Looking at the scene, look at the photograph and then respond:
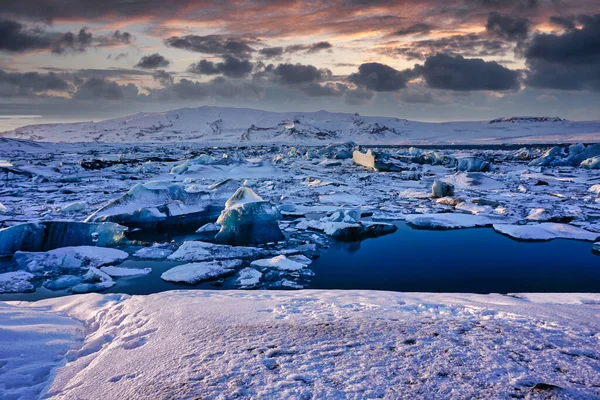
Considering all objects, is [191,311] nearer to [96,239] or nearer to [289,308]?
[289,308]

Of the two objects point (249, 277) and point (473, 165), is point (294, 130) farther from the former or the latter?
point (249, 277)

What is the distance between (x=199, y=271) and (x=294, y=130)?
74.7 meters

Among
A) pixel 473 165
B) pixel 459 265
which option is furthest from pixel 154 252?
pixel 473 165

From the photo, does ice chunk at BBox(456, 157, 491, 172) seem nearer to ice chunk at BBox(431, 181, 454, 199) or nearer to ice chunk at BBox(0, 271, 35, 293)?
ice chunk at BBox(431, 181, 454, 199)

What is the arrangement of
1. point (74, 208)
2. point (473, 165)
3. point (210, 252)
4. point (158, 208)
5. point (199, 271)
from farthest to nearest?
point (473, 165) → point (74, 208) → point (158, 208) → point (210, 252) → point (199, 271)

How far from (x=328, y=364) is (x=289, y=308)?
0.91m

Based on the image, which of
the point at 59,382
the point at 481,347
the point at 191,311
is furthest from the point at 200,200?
the point at 481,347

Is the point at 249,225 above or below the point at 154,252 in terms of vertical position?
above

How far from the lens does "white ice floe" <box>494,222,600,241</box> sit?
19.6ft

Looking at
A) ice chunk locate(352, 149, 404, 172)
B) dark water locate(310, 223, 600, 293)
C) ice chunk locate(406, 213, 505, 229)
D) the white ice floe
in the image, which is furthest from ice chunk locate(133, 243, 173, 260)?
ice chunk locate(352, 149, 404, 172)

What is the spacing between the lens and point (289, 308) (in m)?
2.78

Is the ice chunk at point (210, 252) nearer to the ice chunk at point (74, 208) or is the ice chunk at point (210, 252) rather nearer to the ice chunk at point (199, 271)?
the ice chunk at point (199, 271)

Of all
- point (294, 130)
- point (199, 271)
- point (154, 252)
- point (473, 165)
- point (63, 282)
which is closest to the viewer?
point (63, 282)

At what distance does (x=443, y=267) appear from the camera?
4945mm
